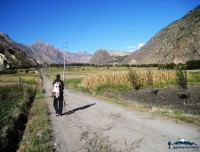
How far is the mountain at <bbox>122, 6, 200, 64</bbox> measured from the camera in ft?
332

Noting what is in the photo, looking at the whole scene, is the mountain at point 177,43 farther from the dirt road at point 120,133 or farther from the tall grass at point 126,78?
the dirt road at point 120,133

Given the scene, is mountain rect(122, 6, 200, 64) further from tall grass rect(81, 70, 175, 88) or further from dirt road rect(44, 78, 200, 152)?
dirt road rect(44, 78, 200, 152)

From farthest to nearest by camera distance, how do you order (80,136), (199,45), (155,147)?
1. (199,45)
2. (80,136)
3. (155,147)

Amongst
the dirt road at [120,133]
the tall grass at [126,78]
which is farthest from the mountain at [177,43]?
the dirt road at [120,133]

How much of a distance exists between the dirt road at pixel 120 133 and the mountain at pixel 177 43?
88.5 meters

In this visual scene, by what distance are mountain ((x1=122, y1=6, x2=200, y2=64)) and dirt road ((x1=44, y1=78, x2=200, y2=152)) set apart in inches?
3485

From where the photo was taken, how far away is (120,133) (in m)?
10.2

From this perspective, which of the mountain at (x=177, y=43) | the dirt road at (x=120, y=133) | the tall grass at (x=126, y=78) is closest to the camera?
the dirt road at (x=120, y=133)

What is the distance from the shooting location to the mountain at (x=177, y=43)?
101250 millimetres

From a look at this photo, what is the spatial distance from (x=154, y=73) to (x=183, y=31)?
292 feet

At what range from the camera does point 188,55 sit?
101 meters

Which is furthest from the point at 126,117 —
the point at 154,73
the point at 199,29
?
the point at 199,29

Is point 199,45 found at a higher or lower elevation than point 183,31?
lower

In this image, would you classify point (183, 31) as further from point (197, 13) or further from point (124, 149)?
point (124, 149)
